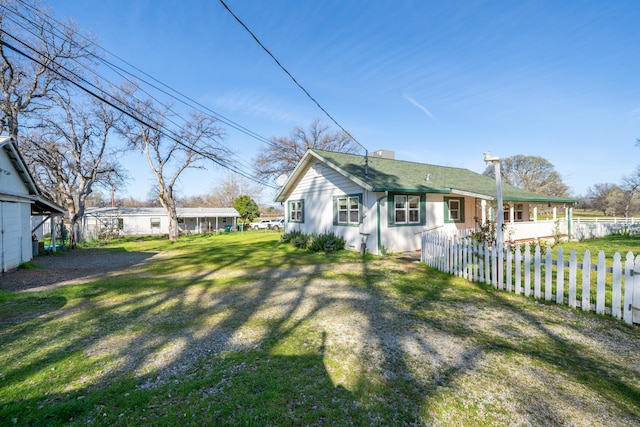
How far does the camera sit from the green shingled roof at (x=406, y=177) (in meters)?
12.8

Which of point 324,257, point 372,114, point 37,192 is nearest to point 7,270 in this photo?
point 37,192

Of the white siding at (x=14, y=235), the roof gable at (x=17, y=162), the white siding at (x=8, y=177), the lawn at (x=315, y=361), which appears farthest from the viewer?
the roof gable at (x=17, y=162)

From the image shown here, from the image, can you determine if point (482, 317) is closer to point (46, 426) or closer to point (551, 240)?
point (46, 426)

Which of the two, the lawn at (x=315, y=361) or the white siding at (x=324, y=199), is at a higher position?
the white siding at (x=324, y=199)

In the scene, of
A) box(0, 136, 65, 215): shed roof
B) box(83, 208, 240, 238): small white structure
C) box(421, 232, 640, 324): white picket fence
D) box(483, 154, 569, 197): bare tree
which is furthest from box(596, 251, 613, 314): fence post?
box(483, 154, 569, 197): bare tree

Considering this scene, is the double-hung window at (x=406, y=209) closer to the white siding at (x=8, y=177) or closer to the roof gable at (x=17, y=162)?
the white siding at (x=8, y=177)

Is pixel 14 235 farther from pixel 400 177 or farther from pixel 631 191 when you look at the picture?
pixel 631 191

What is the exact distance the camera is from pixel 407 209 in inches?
526

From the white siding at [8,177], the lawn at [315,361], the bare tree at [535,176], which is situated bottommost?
the lawn at [315,361]

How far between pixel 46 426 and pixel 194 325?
240 centimetres

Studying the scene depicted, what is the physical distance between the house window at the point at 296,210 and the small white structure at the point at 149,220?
21.6 m

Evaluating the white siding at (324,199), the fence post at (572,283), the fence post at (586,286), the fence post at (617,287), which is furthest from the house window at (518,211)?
the fence post at (617,287)

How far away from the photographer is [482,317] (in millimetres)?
5051

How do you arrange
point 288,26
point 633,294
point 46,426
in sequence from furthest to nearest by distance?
point 288,26 → point 633,294 → point 46,426
